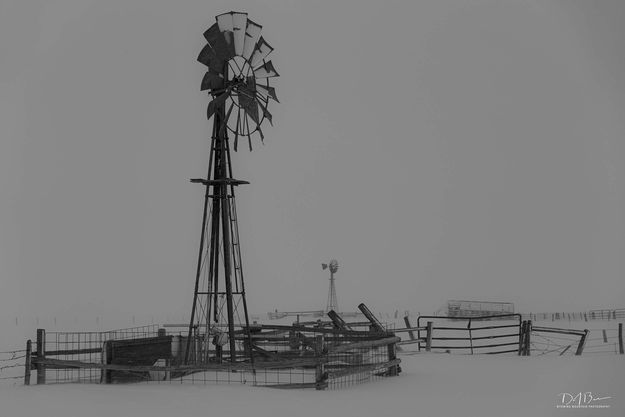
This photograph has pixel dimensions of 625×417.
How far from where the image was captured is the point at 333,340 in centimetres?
2373

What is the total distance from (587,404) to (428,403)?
3067mm

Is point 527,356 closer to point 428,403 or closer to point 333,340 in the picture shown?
point 333,340

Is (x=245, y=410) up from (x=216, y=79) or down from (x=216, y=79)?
down

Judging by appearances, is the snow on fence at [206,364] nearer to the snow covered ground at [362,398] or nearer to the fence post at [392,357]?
the fence post at [392,357]

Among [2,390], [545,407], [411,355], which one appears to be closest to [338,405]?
[545,407]

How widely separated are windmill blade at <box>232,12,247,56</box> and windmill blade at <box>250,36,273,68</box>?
19.3 inches

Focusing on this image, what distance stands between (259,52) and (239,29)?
91 cm

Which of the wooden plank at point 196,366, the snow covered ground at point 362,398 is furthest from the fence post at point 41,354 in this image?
the snow covered ground at point 362,398

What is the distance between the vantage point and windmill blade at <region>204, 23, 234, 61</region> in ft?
68.4

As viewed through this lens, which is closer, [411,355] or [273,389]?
[273,389]

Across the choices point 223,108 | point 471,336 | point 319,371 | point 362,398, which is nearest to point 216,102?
point 223,108

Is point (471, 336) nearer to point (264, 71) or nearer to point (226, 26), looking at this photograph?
point (264, 71)
